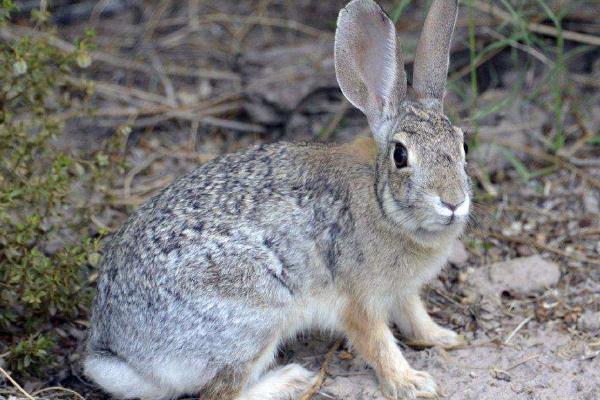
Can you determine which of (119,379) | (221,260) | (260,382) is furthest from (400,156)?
(119,379)

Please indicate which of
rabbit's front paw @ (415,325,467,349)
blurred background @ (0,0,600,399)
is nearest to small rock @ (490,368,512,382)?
blurred background @ (0,0,600,399)

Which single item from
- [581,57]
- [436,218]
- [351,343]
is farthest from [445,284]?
[581,57]

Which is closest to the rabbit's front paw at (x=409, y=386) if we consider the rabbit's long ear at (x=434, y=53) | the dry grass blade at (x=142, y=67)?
the rabbit's long ear at (x=434, y=53)

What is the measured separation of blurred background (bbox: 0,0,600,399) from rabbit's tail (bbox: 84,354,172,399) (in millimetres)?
337

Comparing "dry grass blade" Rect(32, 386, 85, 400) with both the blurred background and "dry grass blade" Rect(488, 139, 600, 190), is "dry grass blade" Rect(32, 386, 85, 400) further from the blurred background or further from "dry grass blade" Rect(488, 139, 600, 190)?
"dry grass blade" Rect(488, 139, 600, 190)

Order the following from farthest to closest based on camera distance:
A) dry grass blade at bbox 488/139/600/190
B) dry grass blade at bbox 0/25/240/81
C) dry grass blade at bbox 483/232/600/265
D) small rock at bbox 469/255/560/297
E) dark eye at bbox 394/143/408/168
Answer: dry grass blade at bbox 0/25/240/81, dry grass blade at bbox 488/139/600/190, dry grass blade at bbox 483/232/600/265, small rock at bbox 469/255/560/297, dark eye at bbox 394/143/408/168

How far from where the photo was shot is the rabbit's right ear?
4770 millimetres

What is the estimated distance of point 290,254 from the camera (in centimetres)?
491

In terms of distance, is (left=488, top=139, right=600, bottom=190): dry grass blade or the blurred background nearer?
the blurred background

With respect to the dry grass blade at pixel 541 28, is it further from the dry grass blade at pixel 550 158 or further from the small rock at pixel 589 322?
the small rock at pixel 589 322

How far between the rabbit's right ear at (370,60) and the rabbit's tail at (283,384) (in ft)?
4.46

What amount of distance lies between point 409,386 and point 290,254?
944 mm

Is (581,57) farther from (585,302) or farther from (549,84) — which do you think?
(585,302)

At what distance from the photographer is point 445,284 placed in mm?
5996
